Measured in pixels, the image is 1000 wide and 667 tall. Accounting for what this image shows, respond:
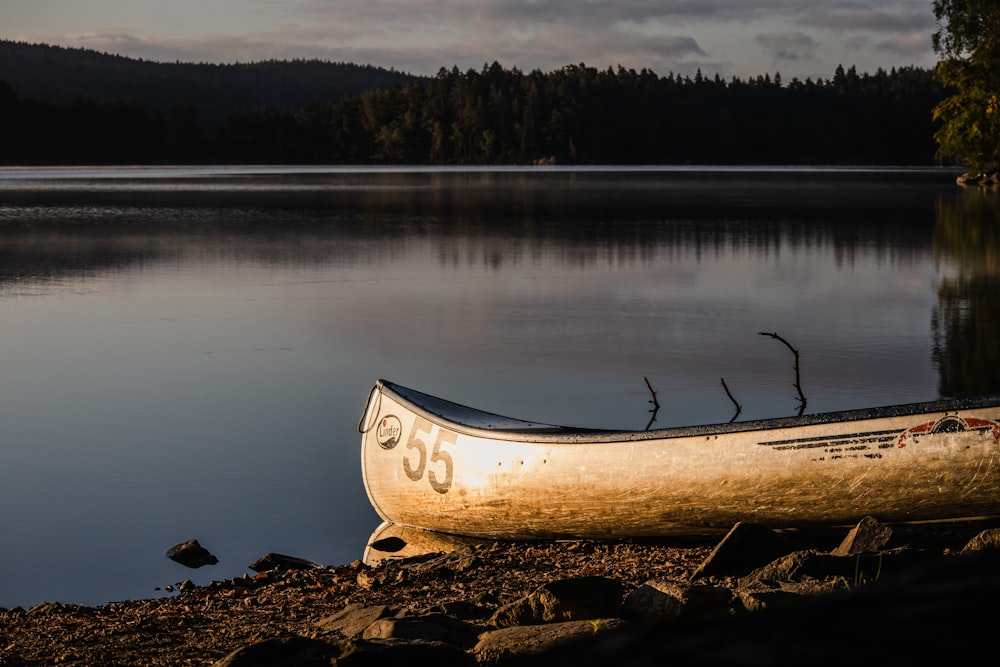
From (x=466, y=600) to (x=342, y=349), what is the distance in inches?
462

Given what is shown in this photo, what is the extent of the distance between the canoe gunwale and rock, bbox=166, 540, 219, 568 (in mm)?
1620

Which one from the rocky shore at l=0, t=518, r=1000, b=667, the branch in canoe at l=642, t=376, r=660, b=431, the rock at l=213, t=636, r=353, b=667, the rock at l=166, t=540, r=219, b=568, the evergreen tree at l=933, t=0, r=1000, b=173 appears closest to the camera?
the rock at l=213, t=636, r=353, b=667

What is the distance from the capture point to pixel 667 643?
919mm

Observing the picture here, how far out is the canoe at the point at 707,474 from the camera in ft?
23.7

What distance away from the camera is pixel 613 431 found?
333 inches

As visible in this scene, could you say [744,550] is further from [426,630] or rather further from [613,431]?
[426,630]

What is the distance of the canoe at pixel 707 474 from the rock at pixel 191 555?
5.00 ft

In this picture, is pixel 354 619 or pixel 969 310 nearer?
pixel 354 619

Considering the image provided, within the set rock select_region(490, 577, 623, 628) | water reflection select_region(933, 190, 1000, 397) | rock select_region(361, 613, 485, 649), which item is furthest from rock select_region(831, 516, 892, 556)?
water reflection select_region(933, 190, 1000, 397)

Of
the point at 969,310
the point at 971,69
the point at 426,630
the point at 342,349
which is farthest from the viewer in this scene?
the point at 971,69

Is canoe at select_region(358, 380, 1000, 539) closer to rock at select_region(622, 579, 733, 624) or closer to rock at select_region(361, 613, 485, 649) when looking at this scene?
rock at select_region(622, 579, 733, 624)

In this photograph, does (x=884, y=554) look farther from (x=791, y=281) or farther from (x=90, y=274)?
(x=90, y=274)

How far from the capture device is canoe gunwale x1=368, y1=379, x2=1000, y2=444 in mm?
7195

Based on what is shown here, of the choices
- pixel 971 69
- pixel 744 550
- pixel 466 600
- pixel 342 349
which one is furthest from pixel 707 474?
pixel 971 69
